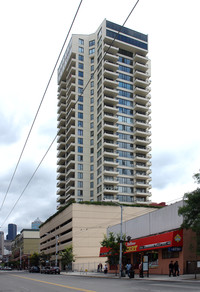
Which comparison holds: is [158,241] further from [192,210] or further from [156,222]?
[192,210]

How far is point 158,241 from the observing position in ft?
141

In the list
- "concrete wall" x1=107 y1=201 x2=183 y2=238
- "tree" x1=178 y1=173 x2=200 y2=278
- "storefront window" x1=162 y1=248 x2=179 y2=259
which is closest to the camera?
"tree" x1=178 y1=173 x2=200 y2=278

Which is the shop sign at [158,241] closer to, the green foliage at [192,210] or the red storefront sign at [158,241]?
the red storefront sign at [158,241]

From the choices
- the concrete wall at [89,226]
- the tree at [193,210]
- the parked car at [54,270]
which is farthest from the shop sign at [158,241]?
the concrete wall at [89,226]

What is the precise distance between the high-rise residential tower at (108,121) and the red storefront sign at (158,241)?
44.8 m

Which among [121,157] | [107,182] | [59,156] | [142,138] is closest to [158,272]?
[107,182]

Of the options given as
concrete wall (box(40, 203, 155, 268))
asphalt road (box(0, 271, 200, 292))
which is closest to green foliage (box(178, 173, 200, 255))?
asphalt road (box(0, 271, 200, 292))

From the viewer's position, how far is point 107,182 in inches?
3708

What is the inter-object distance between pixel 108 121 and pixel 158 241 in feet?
197

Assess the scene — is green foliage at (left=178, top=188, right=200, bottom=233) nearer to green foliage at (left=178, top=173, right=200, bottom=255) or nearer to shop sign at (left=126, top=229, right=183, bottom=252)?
green foliage at (left=178, top=173, right=200, bottom=255)

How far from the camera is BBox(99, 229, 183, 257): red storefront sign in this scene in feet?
129

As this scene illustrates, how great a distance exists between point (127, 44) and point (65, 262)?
61819 millimetres

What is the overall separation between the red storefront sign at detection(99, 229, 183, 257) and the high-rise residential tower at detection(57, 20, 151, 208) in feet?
147

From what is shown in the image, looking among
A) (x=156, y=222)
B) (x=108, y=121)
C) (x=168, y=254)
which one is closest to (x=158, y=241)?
(x=168, y=254)
